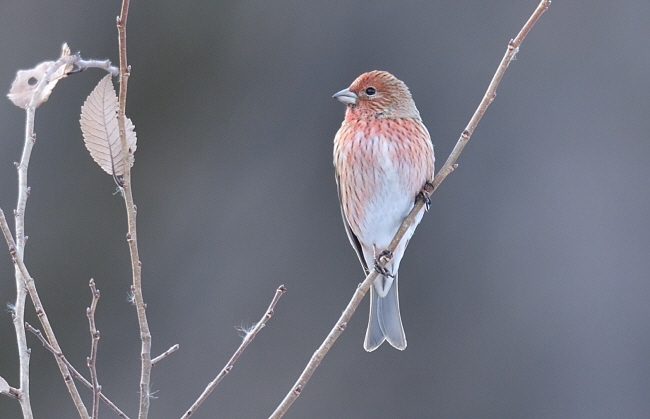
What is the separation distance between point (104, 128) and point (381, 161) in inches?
78.0

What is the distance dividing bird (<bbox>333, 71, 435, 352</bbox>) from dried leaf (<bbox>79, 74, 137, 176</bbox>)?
1.84 meters

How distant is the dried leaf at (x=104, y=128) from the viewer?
2.04 m

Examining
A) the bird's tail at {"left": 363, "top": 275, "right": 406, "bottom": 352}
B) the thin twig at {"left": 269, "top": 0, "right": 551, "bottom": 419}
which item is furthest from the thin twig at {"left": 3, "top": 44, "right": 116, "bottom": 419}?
the bird's tail at {"left": 363, "top": 275, "right": 406, "bottom": 352}

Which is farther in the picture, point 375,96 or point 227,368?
point 375,96

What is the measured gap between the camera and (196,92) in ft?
23.1

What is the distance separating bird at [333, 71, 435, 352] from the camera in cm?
383

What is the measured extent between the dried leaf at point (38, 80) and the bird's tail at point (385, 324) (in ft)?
7.16

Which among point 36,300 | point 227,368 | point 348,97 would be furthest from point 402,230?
point 36,300

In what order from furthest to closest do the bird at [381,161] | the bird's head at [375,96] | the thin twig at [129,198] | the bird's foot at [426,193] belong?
the bird's head at [375,96] → the bird at [381,161] → the bird's foot at [426,193] → the thin twig at [129,198]

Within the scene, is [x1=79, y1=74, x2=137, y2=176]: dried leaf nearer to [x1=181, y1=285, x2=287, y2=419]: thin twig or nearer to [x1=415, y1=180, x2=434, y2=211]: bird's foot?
[x1=181, y1=285, x2=287, y2=419]: thin twig

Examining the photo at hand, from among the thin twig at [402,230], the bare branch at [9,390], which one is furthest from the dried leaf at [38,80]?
the thin twig at [402,230]

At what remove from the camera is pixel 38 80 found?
1.99m

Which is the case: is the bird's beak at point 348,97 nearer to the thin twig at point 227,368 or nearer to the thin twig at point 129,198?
the thin twig at point 227,368

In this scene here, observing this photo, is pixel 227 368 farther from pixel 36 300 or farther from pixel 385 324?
pixel 385 324
